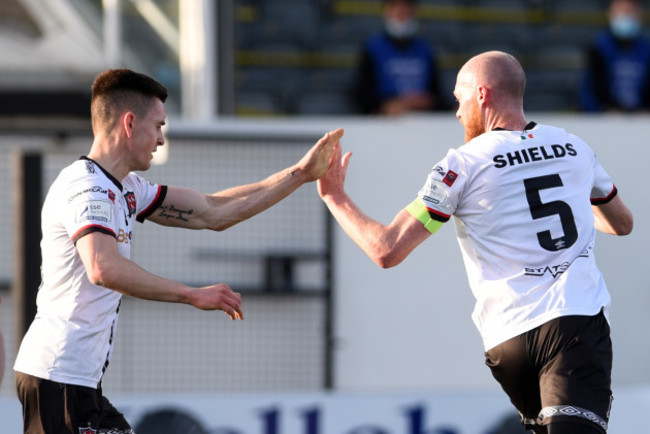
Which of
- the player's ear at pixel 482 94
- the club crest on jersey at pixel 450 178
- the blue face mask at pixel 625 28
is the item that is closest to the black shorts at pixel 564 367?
the club crest on jersey at pixel 450 178

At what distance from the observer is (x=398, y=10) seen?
10.0 meters

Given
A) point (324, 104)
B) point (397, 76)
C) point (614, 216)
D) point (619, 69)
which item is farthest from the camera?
point (324, 104)

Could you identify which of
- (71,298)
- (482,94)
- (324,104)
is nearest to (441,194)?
(482,94)

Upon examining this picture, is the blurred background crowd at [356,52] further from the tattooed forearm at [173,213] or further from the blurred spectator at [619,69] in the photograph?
the tattooed forearm at [173,213]

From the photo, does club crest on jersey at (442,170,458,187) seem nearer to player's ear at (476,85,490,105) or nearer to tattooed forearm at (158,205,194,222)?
player's ear at (476,85,490,105)

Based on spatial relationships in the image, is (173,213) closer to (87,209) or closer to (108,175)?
(108,175)

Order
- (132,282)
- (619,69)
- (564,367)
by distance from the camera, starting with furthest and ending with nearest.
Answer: (619,69) < (564,367) < (132,282)

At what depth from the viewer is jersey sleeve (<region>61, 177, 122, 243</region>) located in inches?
167

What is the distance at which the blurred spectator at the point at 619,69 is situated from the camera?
9.94 m

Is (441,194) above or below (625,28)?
below

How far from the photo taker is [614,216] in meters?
4.99

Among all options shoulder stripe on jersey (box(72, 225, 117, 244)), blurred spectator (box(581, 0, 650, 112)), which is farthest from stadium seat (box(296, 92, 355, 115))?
shoulder stripe on jersey (box(72, 225, 117, 244))

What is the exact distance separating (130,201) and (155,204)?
0.31 meters

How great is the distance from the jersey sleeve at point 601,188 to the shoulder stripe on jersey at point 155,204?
1892 mm
